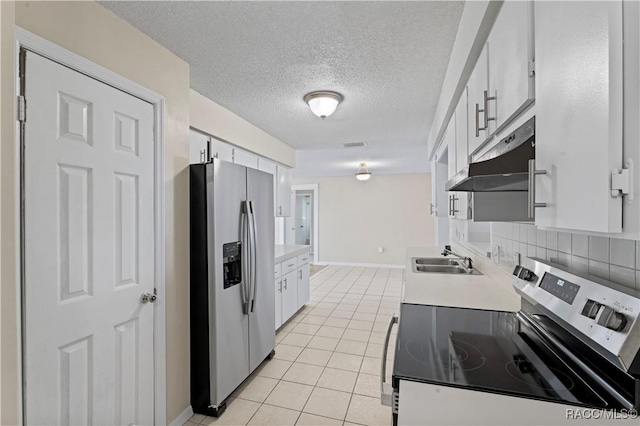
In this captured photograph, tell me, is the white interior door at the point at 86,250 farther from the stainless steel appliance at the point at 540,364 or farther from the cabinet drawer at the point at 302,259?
the cabinet drawer at the point at 302,259

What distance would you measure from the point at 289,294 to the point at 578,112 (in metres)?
3.38

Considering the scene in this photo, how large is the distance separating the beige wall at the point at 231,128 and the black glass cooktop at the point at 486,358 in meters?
2.28

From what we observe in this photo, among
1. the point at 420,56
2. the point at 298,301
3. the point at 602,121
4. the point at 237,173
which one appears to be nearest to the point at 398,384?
the point at 602,121

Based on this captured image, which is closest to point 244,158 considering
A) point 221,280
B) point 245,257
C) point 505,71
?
point 245,257

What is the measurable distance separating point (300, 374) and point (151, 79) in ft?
7.86

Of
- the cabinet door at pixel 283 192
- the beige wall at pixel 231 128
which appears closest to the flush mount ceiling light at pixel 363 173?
the cabinet door at pixel 283 192

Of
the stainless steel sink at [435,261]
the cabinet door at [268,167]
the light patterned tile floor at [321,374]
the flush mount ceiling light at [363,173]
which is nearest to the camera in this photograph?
the light patterned tile floor at [321,374]

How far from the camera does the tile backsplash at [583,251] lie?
0.88 meters

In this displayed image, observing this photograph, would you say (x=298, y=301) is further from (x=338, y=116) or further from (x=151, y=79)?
(x=151, y=79)

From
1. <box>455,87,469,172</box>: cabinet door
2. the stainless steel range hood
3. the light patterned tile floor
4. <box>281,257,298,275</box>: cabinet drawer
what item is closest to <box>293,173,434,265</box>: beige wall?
the light patterned tile floor

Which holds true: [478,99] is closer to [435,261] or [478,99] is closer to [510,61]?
[510,61]

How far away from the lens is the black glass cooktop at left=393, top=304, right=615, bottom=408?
0.84 m

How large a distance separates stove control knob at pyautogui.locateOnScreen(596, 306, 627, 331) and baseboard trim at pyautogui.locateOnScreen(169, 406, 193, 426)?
7.19 ft

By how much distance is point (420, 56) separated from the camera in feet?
6.57
